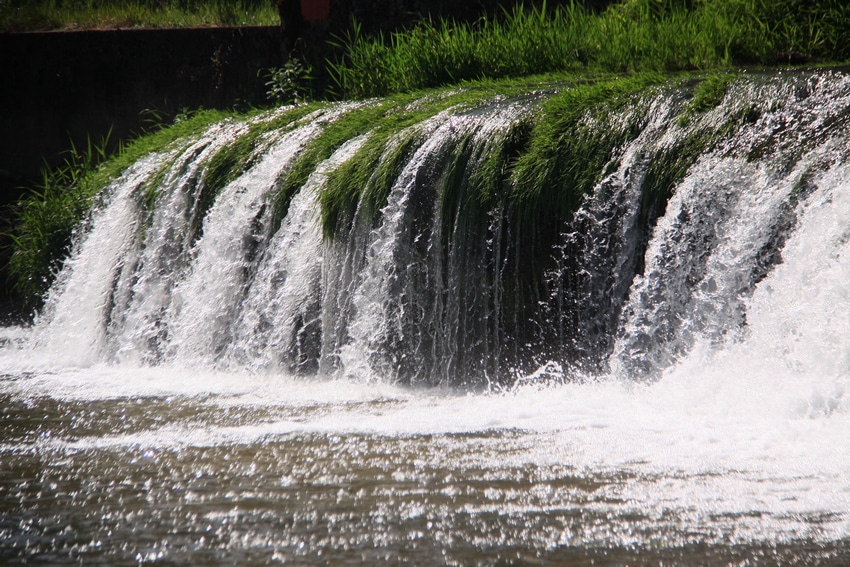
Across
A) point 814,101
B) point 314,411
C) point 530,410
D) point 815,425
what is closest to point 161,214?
point 314,411

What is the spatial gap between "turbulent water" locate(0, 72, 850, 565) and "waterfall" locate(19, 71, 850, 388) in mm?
15

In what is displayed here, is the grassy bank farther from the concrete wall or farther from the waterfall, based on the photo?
the concrete wall

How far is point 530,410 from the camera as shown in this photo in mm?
4129

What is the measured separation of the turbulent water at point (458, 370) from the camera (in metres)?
2.65

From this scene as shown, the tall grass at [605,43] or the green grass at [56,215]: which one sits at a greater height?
the tall grass at [605,43]

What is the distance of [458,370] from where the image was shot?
5.09 metres

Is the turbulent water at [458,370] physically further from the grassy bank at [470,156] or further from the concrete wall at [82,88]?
the concrete wall at [82,88]

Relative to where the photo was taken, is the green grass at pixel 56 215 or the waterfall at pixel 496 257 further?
the green grass at pixel 56 215

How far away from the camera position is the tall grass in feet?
20.0

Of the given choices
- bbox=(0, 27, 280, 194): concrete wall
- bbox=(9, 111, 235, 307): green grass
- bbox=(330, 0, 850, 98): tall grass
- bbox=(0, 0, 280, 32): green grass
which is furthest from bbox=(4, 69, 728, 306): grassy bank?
bbox=(0, 0, 280, 32): green grass

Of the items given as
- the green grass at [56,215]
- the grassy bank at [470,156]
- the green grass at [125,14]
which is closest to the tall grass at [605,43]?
the grassy bank at [470,156]

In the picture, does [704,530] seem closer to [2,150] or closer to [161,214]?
[161,214]

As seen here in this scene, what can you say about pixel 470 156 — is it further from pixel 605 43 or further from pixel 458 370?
pixel 605 43

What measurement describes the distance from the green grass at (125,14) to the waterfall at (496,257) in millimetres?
5244
